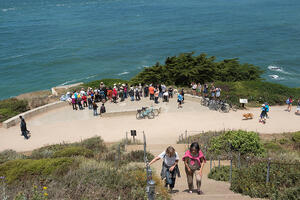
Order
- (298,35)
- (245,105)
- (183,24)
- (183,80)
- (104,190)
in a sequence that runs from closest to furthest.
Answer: (104,190), (245,105), (183,80), (298,35), (183,24)

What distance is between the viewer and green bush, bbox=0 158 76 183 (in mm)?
8844

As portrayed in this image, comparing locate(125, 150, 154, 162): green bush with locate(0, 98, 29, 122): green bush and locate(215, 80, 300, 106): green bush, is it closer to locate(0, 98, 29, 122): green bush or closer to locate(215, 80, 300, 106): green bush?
locate(0, 98, 29, 122): green bush

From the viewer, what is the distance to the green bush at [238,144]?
12.5 metres

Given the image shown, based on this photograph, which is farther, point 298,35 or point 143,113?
point 298,35

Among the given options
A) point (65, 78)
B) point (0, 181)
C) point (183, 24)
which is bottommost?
point (65, 78)

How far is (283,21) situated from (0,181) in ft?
280

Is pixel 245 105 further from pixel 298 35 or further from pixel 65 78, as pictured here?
pixel 298 35

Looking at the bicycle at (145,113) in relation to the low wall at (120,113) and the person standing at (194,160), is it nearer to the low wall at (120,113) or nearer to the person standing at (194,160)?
the low wall at (120,113)

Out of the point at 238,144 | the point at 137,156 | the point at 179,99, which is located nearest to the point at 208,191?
the point at 137,156

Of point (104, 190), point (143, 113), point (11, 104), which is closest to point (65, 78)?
point (11, 104)

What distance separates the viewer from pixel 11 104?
20.4 meters

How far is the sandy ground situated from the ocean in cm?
2898

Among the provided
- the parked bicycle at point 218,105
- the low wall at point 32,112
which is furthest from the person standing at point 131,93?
the parked bicycle at point 218,105

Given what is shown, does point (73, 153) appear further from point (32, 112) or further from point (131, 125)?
point (32, 112)
